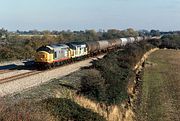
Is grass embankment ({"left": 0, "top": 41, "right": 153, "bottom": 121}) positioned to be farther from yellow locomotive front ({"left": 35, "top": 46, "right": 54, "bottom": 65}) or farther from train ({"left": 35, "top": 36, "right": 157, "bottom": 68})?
train ({"left": 35, "top": 36, "right": 157, "bottom": 68})

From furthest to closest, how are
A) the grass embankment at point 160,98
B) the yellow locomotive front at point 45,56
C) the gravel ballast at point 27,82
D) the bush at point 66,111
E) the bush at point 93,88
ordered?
1. the yellow locomotive front at point 45,56
2. the grass embankment at point 160,98
3. the bush at point 93,88
4. the gravel ballast at point 27,82
5. the bush at point 66,111

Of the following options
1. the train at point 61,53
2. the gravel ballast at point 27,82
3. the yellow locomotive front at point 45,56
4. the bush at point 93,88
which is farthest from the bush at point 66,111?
the train at point 61,53

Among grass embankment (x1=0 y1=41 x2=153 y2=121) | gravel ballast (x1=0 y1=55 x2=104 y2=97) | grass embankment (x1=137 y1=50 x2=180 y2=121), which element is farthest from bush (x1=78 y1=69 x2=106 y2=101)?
grass embankment (x1=137 y1=50 x2=180 y2=121)

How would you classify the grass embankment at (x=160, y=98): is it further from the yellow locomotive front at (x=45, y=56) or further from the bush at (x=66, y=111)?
the bush at (x=66, y=111)

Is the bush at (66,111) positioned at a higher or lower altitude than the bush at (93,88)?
higher

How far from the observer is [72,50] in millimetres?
48594

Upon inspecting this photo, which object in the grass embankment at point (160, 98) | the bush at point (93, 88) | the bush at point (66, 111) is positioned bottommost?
the grass embankment at point (160, 98)

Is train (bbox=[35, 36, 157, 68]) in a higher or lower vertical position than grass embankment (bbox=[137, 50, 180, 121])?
higher

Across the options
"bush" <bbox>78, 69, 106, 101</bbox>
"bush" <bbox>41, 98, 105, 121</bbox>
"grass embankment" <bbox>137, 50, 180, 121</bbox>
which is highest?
"bush" <bbox>41, 98, 105, 121</bbox>

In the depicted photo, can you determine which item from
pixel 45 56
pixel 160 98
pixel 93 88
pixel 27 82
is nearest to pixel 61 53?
pixel 45 56

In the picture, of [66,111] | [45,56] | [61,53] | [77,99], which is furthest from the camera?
[61,53]

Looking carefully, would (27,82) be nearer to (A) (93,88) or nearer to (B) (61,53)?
(A) (93,88)

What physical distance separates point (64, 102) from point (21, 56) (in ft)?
113

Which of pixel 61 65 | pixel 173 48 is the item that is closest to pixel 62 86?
pixel 61 65
